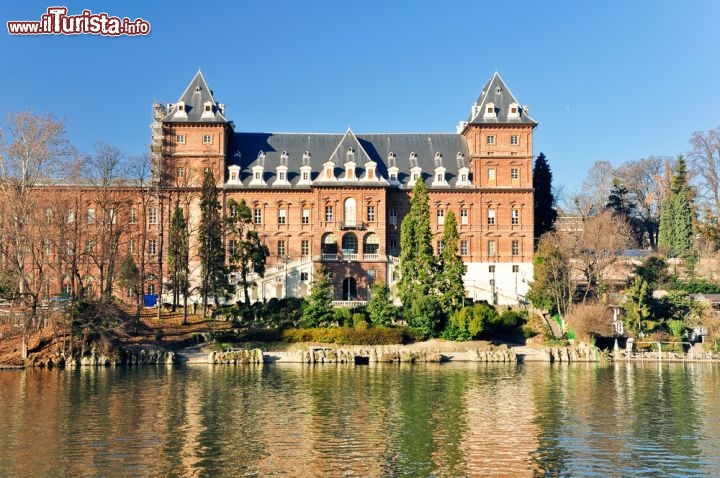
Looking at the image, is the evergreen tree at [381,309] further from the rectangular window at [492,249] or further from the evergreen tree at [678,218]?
the evergreen tree at [678,218]

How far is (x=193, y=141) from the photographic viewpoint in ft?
221

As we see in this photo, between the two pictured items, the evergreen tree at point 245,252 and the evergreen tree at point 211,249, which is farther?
the evergreen tree at point 245,252

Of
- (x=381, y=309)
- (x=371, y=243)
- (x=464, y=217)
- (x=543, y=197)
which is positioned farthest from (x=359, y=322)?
(x=543, y=197)

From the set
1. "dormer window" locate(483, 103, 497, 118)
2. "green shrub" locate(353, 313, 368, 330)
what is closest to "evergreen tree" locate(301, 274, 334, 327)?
"green shrub" locate(353, 313, 368, 330)

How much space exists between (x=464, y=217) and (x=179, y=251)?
26.4m

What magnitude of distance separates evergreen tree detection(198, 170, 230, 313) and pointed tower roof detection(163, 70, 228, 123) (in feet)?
34.6

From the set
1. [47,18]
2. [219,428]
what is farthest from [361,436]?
[47,18]

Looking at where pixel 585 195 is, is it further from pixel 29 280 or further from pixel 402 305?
pixel 29 280

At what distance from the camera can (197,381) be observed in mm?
39281

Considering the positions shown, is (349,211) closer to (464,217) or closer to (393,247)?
(393,247)

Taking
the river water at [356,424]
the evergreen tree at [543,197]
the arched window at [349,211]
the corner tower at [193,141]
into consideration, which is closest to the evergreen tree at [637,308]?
the river water at [356,424]

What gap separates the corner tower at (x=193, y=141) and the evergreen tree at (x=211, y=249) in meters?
8.43

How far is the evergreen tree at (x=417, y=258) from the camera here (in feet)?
180

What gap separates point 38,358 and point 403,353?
23.1 meters
